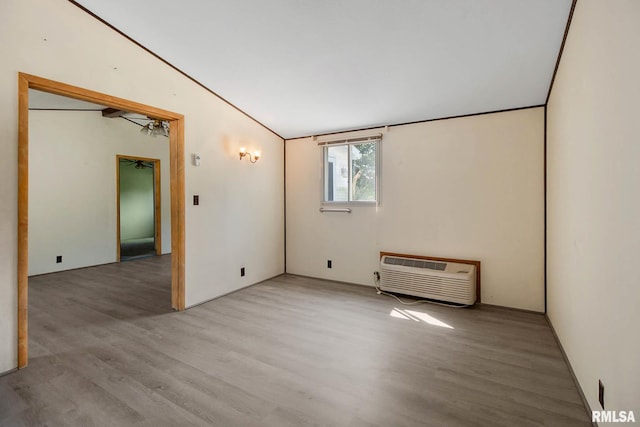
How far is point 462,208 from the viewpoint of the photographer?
3.47 metres

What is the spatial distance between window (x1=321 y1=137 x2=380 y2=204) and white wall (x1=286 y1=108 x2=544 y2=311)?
5.8 inches

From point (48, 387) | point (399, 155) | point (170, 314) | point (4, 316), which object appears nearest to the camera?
point (48, 387)

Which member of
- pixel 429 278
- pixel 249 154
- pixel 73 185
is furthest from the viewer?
pixel 73 185

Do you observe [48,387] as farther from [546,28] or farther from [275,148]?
[546,28]

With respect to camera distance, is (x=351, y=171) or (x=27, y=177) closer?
(x=27, y=177)

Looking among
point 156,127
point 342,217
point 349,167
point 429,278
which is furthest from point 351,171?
point 156,127

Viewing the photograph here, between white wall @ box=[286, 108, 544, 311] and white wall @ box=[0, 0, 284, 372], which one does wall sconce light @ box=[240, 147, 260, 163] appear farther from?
white wall @ box=[286, 108, 544, 311]

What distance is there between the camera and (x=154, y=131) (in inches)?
185

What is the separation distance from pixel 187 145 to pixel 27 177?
1.41 meters

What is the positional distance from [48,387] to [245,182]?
2.82 metres

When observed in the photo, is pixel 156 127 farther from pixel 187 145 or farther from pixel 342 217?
pixel 342 217

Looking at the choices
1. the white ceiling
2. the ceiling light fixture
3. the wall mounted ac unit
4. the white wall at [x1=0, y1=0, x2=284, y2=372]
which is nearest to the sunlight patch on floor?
the wall mounted ac unit

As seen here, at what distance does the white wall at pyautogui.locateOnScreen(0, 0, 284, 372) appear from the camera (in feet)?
6.63

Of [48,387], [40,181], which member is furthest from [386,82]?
[40,181]
